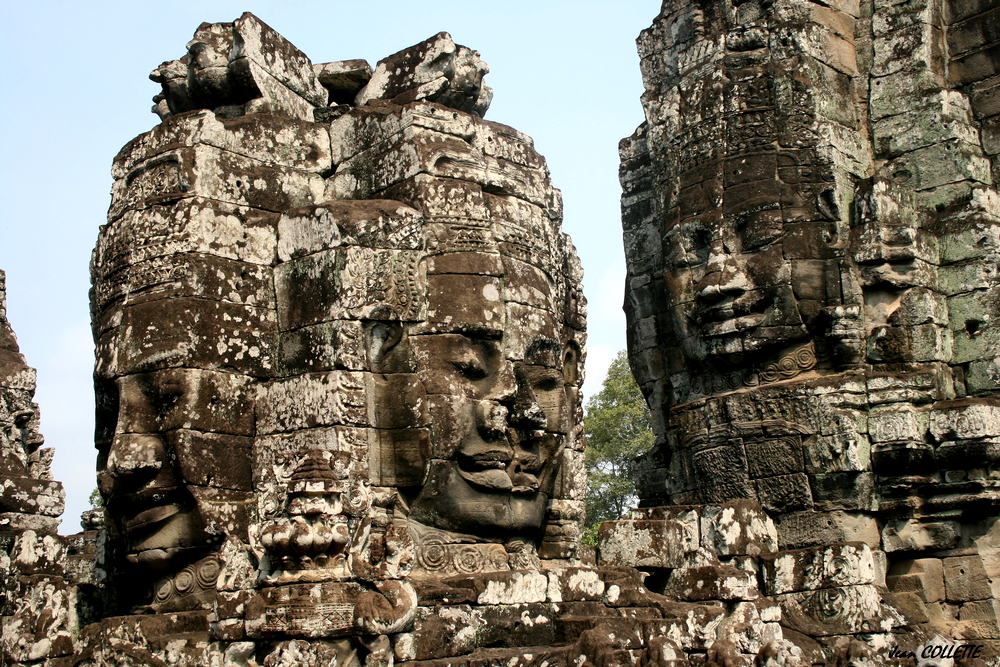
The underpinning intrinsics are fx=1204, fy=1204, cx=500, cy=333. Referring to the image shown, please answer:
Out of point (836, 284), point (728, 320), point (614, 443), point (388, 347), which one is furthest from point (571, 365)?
point (614, 443)

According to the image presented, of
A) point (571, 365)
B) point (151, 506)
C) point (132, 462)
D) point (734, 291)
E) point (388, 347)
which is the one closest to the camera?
point (132, 462)

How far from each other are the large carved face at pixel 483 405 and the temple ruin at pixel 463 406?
0.02 m

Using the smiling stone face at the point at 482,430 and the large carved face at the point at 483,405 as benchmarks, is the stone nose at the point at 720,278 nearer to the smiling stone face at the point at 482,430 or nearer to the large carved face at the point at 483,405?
the large carved face at the point at 483,405

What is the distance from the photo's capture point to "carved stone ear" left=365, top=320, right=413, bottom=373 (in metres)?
8.87

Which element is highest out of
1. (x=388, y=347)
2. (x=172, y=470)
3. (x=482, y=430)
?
(x=388, y=347)

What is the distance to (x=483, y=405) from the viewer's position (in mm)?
9078

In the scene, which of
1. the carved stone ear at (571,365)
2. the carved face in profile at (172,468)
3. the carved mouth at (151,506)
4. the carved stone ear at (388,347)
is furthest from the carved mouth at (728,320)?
the carved mouth at (151,506)

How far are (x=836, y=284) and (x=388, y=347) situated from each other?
6613 mm

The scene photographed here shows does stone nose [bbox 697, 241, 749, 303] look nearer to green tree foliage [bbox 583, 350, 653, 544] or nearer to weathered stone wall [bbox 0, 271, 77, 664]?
weathered stone wall [bbox 0, 271, 77, 664]

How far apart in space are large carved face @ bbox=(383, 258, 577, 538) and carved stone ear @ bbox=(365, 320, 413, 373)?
10 cm

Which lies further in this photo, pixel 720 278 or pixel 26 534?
pixel 720 278

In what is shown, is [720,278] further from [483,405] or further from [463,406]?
[463,406]

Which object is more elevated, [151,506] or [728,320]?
[728,320]

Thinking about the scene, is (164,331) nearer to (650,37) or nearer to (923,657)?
(923,657)
